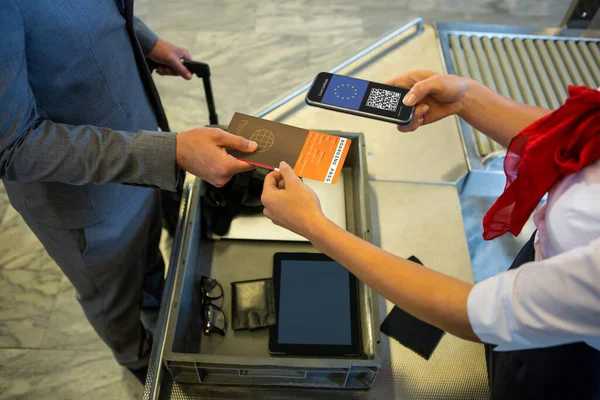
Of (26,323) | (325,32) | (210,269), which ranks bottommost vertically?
(26,323)

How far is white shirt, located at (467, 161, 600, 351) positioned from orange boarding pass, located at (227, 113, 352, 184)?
0.36 metres

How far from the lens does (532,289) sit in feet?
1.79

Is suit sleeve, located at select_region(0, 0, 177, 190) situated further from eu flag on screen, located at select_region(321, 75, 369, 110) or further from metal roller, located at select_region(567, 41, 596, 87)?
metal roller, located at select_region(567, 41, 596, 87)

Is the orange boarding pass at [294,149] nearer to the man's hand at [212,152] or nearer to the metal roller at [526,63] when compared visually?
the man's hand at [212,152]

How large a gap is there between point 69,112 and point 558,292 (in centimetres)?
86

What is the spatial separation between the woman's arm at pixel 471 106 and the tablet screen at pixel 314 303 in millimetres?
364

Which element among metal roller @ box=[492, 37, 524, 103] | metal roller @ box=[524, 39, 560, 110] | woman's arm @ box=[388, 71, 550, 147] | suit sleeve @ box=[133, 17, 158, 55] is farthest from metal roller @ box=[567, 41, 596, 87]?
suit sleeve @ box=[133, 17, 158, 55]

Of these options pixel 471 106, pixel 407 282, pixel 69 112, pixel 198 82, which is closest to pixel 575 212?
pixel 407 282

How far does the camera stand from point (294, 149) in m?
0.89

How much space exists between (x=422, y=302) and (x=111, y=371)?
136 cm

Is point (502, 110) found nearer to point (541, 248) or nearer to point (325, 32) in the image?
point (541, 248)

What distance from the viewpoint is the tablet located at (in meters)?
0.92

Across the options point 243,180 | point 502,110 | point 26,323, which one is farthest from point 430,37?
point 26,323

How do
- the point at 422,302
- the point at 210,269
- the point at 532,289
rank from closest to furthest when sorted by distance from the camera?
the point at 532,289 < the point at 422,302 < the point at 210,269
